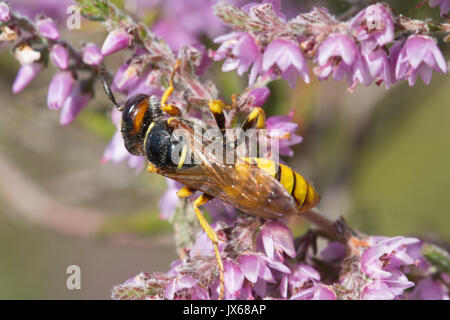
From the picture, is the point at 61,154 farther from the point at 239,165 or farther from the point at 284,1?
the point at 239,165

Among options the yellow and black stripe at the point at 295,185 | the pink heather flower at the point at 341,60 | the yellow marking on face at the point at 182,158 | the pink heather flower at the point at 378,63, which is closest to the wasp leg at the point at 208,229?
the yellow marking on face at the point at 182,158

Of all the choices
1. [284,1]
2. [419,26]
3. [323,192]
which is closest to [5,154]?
[323,192]

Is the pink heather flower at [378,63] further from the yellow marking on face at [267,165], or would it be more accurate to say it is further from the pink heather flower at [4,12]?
the pink heather flower at [4,12]

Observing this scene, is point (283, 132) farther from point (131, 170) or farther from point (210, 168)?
point (131, 170)

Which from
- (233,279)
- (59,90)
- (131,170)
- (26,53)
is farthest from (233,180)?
(131,170)

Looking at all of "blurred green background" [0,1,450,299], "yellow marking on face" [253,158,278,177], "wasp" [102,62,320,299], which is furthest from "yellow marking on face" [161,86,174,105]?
"blurred green background" [0,1,450,299]

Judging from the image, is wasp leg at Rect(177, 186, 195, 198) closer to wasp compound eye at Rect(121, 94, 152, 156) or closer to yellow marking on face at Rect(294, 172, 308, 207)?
wasp compound eye at Rect(121, 94, 152, 156)
